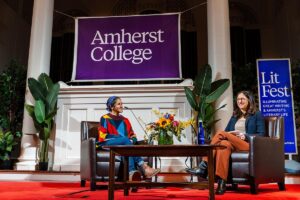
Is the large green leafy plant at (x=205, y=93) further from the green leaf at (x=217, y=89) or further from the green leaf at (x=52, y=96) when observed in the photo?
the green leaf at (x=52, y=96)

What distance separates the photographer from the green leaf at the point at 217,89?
17.2ft

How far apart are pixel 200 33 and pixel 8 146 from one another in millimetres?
5768

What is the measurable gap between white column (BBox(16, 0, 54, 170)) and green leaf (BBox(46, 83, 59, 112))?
1.45ft

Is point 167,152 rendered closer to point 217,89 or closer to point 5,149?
point 217,89

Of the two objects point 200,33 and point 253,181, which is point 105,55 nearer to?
point 253,181

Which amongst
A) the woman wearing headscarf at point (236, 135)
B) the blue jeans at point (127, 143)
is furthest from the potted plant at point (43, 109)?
the woman wearing headscarf at point (236, 135)

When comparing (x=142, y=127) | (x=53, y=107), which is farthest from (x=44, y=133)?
(x=142, y=127)

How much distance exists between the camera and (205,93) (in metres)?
5.25

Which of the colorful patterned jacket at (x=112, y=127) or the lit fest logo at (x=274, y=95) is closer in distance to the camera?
the colorful patterned jacket at (x=112, y=127)

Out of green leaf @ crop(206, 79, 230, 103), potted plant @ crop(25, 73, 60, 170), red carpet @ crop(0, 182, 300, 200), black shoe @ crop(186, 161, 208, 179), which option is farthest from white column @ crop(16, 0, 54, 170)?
black shoe @ crop(186, 161, 208, 179)

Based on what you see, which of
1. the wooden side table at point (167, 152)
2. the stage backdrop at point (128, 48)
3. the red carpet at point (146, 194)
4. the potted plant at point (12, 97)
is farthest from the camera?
the potted plant at point (12, 97)

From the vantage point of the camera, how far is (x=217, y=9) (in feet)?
19.0

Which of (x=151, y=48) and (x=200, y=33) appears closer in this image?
(x=151, y=48)

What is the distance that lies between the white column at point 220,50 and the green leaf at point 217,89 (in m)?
0.28
